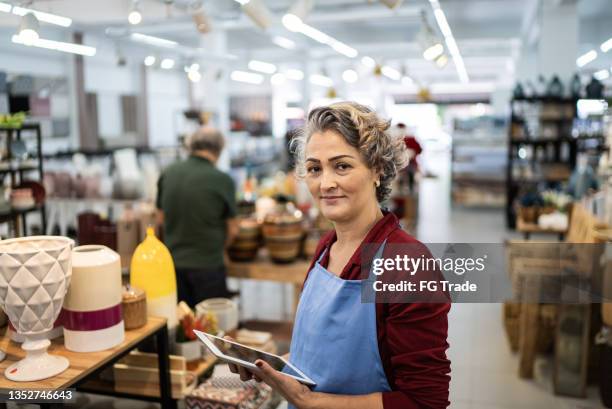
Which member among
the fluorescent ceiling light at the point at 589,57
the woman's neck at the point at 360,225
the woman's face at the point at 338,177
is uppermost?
the fluorescent ceiling light at the point at 589,57

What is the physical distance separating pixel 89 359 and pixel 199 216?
72.7 inches

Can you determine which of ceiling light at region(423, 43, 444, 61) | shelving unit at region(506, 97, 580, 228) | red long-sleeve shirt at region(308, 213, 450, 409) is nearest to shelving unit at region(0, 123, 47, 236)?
red long-sleeve shirt at region(308, 213, 450, 409)

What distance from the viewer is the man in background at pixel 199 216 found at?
364 centimetres

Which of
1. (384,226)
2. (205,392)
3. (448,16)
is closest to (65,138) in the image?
(448,16)

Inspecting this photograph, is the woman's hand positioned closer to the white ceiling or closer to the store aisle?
the store aisle

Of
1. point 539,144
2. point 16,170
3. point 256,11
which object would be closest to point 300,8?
point 256,11

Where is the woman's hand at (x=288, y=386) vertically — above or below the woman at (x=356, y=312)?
below

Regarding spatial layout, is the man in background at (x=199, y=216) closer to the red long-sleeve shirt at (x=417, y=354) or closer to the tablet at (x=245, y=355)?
the tablet at (x=245, y=355)

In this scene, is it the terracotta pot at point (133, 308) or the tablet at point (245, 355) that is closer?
the tablet at point (245, 355)

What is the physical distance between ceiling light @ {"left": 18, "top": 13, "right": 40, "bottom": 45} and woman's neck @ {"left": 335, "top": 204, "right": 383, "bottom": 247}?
228 centimetres

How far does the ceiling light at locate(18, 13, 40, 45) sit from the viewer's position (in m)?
2.96

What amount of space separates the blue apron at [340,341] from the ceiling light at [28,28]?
2356 millimetres

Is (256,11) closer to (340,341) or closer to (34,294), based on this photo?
(34,294)

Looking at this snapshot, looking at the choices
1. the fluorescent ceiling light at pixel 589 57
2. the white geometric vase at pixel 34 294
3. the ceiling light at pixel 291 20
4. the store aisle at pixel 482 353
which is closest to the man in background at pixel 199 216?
the ceiling light at pixel 291 20
